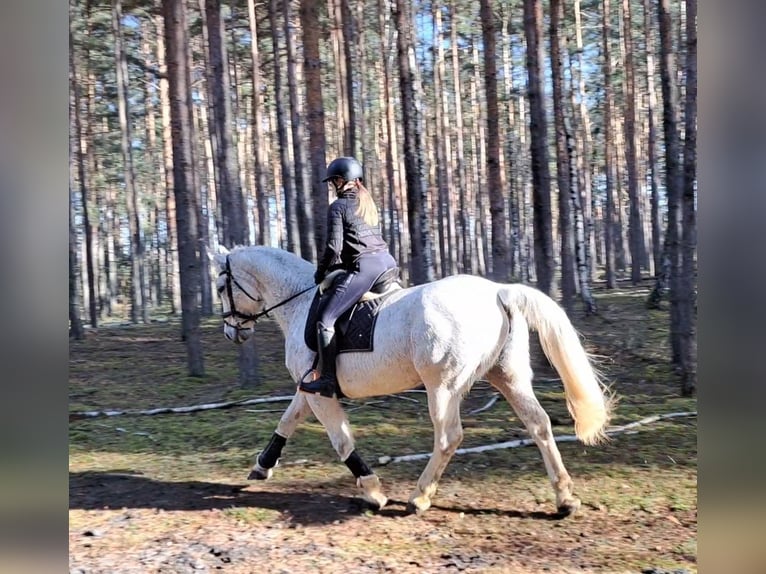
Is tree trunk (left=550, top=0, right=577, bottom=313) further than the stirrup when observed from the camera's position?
Yes

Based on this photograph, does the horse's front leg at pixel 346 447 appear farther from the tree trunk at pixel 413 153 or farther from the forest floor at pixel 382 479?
the tree trunk at pixel 413 153

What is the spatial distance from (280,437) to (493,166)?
8.50ft

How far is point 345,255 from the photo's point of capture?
3.89 m

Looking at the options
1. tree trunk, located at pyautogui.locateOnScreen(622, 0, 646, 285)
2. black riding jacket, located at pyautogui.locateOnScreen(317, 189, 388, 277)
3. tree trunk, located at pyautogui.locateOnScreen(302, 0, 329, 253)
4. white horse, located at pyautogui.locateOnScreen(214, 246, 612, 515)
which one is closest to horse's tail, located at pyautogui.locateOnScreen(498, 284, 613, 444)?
white horse, located at pyautogui.locateOnScreen(214, 246, 612, 515)

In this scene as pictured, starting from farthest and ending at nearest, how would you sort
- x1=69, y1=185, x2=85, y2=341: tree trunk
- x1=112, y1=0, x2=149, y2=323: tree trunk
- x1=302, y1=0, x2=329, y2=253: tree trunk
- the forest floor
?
x1=112, y1=0, x2=149, y2=323: tree trunk, x1=302, y1=0, x2=329, y2=253: tree trunk, x1=69, y1=185, x2=85, y2=341: tree trunk, the forest floor

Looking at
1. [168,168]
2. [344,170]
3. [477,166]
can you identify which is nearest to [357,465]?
[344,170]

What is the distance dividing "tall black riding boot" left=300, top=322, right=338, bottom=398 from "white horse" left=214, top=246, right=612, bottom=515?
7 centimetres

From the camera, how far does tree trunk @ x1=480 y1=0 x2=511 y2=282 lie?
4715 millimetres

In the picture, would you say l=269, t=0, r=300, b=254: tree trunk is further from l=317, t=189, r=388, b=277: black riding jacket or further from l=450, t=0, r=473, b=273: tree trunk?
l=317, t=189, r=388, b=277: black riding jacket

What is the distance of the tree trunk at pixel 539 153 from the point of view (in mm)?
4712

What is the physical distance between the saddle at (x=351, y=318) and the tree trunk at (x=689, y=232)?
203 cm

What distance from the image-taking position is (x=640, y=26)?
Answer: 4.74 metres
